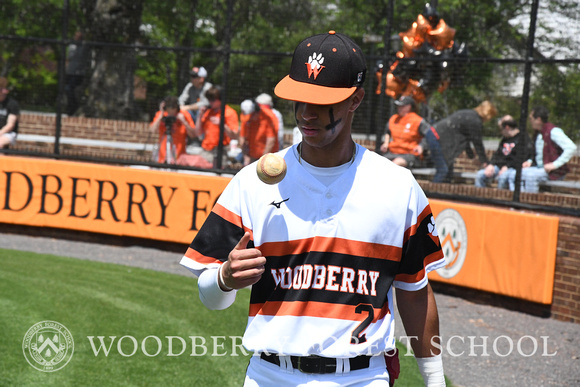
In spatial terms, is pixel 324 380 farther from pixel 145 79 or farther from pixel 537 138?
pixel 145 79

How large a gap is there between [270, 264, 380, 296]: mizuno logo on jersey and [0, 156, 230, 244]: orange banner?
8164 mm

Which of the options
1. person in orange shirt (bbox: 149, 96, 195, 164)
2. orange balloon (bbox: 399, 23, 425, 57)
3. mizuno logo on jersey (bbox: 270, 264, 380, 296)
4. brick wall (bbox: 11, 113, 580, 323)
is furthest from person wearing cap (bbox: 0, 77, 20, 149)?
mizuno logo on jersey (bbox: 270, 264, 380, 296)

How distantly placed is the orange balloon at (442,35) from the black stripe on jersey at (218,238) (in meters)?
8.28

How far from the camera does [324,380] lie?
2.79 m

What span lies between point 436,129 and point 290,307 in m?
7.63

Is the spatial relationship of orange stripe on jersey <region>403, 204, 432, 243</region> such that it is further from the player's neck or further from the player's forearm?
the player's neck

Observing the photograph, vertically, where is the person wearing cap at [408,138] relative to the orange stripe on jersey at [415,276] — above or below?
above

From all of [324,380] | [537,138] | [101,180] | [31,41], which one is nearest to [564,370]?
[537,138]

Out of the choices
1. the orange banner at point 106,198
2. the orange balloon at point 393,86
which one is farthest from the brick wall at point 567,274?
the orange banner at point 106,198

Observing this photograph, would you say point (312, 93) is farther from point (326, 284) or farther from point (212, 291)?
point (212, 291)

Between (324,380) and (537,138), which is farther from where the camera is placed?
(537,138)

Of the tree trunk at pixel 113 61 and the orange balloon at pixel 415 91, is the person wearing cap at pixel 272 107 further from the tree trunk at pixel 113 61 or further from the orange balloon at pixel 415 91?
the tree trunk at pixel 113 61

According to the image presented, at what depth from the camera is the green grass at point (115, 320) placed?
19.7 feet

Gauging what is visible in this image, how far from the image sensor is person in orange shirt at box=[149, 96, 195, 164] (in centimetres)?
1170
